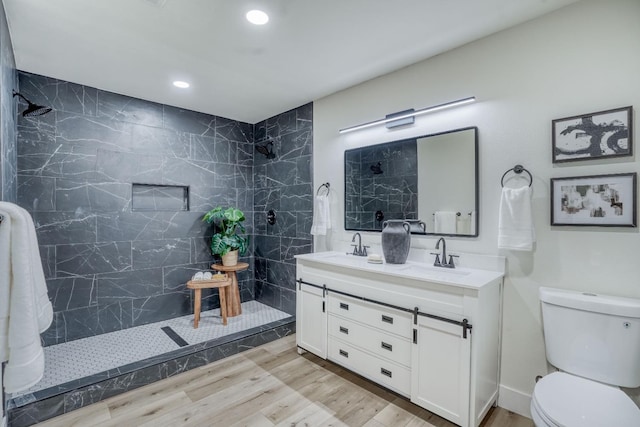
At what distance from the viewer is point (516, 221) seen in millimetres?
1916

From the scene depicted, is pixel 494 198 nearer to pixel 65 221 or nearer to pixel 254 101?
pixel 254 101

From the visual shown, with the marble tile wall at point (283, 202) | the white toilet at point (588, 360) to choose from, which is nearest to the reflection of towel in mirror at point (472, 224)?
the white toilet at point (588, 360)

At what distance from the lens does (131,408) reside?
2090 mm

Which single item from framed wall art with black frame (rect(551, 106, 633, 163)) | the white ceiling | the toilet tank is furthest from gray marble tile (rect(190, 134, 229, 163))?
the toilet tank

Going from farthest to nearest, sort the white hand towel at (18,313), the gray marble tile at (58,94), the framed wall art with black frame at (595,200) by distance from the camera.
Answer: the gray marble tile at (58,94) < the framed wall art with black frame at (595,200) < the white hand towel at (18,313)

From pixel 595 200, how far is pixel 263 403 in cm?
242

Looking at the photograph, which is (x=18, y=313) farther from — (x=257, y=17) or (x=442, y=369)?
(x=442, y=369)

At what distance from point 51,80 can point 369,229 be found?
3.18m

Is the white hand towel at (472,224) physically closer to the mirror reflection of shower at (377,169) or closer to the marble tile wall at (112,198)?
the mirror reflection of shower at (377,169)

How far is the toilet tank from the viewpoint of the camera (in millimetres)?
1523

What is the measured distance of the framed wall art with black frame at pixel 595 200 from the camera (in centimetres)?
165

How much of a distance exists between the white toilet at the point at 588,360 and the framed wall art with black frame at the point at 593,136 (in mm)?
786

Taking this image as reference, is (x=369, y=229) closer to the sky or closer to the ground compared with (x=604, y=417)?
closer to the sky

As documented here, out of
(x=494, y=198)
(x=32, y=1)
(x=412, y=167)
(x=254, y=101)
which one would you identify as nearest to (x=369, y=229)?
(x=412, y=167)
